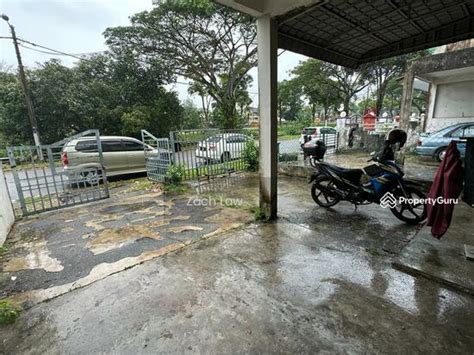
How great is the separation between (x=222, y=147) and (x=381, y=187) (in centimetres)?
443

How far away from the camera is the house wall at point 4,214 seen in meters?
3.39

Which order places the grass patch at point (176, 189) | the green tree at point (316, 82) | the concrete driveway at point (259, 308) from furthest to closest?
the green tree at point (316, 82)
the grass patch at point (176, 189)
the concrete driveway at point (259, 308)

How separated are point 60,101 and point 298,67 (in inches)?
652

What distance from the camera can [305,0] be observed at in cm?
288

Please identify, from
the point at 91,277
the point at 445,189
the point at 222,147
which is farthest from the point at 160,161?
the point at 445,189

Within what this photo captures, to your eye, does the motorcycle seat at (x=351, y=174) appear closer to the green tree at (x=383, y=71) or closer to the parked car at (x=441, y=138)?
the parked car at (x=441, y=138)

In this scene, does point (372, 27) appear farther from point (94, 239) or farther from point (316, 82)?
point (316, 82)

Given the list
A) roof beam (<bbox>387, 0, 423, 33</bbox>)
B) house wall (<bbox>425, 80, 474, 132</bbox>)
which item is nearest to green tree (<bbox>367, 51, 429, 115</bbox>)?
house wall (<bbox>425, 80, 474, 132</bbox>)

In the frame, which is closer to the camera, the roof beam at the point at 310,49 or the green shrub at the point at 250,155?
the roof beam at the point at 310,49

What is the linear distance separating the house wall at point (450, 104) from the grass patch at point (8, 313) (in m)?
13.3

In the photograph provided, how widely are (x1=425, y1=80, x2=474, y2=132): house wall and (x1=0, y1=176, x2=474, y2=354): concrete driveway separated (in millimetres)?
10016

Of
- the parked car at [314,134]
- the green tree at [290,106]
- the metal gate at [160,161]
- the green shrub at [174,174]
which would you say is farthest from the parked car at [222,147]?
the green tree at [290,106]

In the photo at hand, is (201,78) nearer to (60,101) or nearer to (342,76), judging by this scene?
(60,101)

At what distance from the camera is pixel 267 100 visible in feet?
11.0
